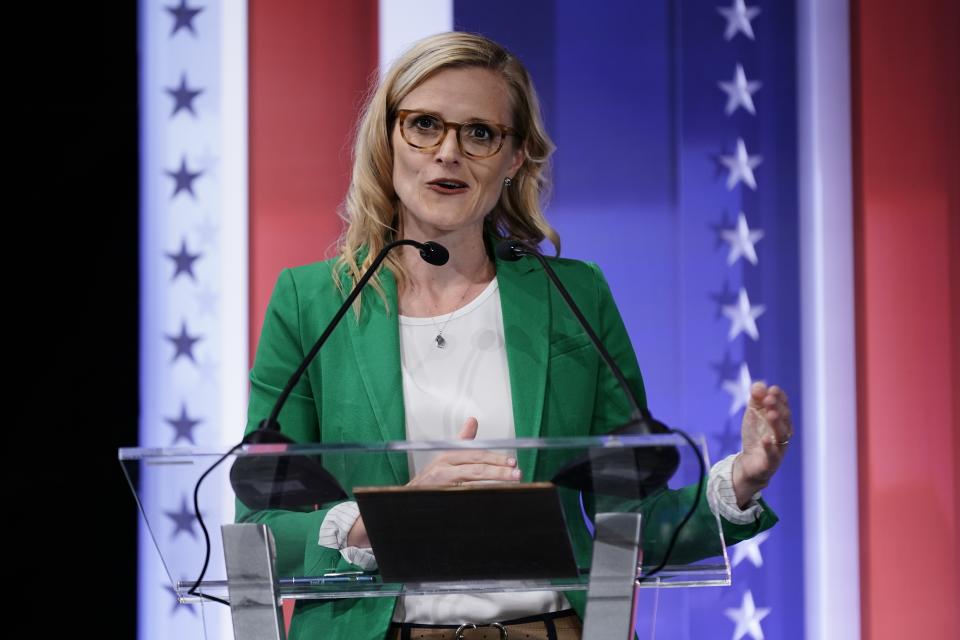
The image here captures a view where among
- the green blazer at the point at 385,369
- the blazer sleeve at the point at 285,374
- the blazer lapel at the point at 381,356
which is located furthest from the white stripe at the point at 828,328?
the blazer sleeve at the point at 285,374

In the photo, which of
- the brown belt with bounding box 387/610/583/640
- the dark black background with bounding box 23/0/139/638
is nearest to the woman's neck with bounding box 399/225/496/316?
the brown belt with bounding box 387/610/583/640

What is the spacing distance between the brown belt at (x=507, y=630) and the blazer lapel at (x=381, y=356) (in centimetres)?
27

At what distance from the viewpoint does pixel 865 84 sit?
10.0ft

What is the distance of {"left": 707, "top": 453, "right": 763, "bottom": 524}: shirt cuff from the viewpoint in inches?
58.9

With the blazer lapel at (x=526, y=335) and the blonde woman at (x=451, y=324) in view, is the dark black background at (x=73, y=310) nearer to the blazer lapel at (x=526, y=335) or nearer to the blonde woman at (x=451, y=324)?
the blonde woman at (x=451, y=324)

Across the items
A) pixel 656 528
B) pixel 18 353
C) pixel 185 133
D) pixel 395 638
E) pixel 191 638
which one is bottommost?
pixel 191 638

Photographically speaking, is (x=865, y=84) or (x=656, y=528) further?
(x=865, y=84)

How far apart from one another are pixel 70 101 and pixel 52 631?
135 centimetres

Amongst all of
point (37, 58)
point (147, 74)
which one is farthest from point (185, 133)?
point (37, 58)

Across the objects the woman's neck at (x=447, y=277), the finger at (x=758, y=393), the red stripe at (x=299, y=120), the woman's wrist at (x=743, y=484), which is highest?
the red stripe at (x=299, y=120)

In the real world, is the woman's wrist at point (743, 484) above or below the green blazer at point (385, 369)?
below

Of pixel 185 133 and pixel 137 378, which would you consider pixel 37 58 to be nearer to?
pixel 185 133

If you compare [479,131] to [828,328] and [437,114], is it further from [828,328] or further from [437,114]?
[828,328]

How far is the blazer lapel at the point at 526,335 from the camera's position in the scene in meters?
1.73
